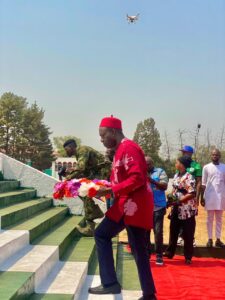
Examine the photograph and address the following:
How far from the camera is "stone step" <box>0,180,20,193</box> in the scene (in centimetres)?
773

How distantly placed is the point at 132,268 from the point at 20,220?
1.79 m

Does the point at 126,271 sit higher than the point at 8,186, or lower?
lower

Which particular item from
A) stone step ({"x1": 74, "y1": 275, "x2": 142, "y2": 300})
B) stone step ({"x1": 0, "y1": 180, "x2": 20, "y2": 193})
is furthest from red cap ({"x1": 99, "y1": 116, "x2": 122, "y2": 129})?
stone step ({"x1": 0, "y1": 180, "x2": 20, "y2": 193})

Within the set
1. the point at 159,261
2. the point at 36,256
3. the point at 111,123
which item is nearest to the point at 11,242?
the point at 36,256

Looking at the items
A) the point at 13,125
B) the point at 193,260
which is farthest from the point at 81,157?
the point at 13,125

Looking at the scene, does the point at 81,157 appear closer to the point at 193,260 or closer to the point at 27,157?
the point at 193,260

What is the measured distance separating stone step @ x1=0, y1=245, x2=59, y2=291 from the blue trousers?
626mm

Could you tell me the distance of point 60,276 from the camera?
430 centimetres

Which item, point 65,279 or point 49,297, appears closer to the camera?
point 49,297

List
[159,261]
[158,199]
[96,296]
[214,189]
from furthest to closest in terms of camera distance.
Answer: [214,189], [158,199], [159,261], [96,296]

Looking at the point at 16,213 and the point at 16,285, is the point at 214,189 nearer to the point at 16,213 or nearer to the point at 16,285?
the point at 16,213

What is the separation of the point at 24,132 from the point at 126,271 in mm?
58969

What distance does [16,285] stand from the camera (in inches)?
130

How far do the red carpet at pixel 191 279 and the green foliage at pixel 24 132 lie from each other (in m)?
49.2
